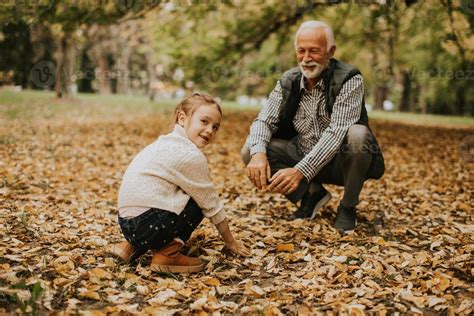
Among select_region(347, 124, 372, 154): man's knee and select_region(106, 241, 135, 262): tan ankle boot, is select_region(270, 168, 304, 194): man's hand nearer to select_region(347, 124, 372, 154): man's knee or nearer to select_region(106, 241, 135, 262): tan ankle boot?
select_region(347, 124, 372, 154): man's knee

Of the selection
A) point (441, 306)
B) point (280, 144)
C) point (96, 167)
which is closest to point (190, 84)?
point (96, 167)

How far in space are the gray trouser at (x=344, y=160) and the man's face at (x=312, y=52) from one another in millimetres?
545

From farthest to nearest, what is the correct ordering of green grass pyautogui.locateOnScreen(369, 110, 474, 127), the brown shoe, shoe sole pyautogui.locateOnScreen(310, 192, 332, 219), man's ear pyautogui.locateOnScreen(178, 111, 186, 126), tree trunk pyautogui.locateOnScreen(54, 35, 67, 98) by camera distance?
green grass pyautogui.locateOnScreen(369, 110, 474, 127) < tree trunk pyautogui.locateOnScreen(54, 35, 67, 98) < shoe sole pyautogui.locateOnScreen(310, 192, 332, 219) < man's ear pyautogui.locateOnScreen(178, 111, 186, 126) < the brown shoe

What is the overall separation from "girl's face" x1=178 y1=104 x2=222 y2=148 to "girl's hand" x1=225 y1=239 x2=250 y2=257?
0.74 meters

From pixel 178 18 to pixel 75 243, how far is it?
6773 mm

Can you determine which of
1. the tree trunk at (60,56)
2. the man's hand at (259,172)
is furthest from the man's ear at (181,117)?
the tree trunk at (60,56)

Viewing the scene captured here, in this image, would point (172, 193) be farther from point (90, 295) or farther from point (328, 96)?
point (328, 96)

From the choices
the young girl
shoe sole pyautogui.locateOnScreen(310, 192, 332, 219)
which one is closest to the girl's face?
the young girl

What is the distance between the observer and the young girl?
2564mm

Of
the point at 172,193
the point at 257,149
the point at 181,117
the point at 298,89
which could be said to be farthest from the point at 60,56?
the point at 172,193

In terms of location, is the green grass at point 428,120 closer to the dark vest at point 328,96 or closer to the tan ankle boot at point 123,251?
the dark vest at point 328,96

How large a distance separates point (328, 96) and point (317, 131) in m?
0.32

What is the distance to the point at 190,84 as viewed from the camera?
10.2 metres

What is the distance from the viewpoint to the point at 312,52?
11.1 feet
